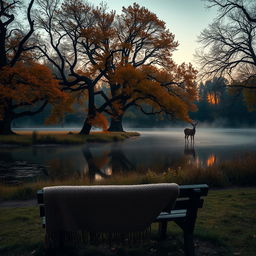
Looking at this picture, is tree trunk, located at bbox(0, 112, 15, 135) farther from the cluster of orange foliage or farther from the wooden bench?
the wooden bench

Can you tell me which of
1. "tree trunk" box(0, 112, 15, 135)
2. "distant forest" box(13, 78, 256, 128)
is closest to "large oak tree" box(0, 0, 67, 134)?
"tree trunk" box(0, 112, 15, 135)

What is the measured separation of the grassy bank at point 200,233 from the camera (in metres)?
4.32

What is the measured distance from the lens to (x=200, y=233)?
4906 mm

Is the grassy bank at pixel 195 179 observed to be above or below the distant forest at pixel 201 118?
below

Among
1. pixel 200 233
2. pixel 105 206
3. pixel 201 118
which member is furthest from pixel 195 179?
pixel 201 118

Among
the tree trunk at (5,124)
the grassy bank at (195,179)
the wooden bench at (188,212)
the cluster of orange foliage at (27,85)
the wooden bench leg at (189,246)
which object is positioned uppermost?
the cluster of orange foliage at (27,85)

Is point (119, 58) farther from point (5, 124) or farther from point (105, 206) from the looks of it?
point (105, 206)

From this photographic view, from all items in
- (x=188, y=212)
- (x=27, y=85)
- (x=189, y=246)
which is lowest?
(x=189, y=246)

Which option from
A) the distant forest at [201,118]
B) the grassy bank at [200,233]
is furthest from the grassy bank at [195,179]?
the distant forest at [201,118]

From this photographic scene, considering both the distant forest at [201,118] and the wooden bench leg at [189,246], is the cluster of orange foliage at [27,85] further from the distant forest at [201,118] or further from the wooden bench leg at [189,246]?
the distant forest at [201,118]

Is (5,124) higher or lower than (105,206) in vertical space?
higher

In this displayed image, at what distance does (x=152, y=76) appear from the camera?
123 ft

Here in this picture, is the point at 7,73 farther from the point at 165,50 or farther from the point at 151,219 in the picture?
the point at 151,219

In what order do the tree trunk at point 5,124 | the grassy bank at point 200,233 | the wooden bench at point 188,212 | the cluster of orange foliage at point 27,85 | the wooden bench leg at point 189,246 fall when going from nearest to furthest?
1. the wooden bench at point 188,212
2. the wooden bench leg at point 189,246
3. the grassy bank at point 200,233
4. the cluster of orange foliage at point 27,85
5. the tree trunk at point 5,124
